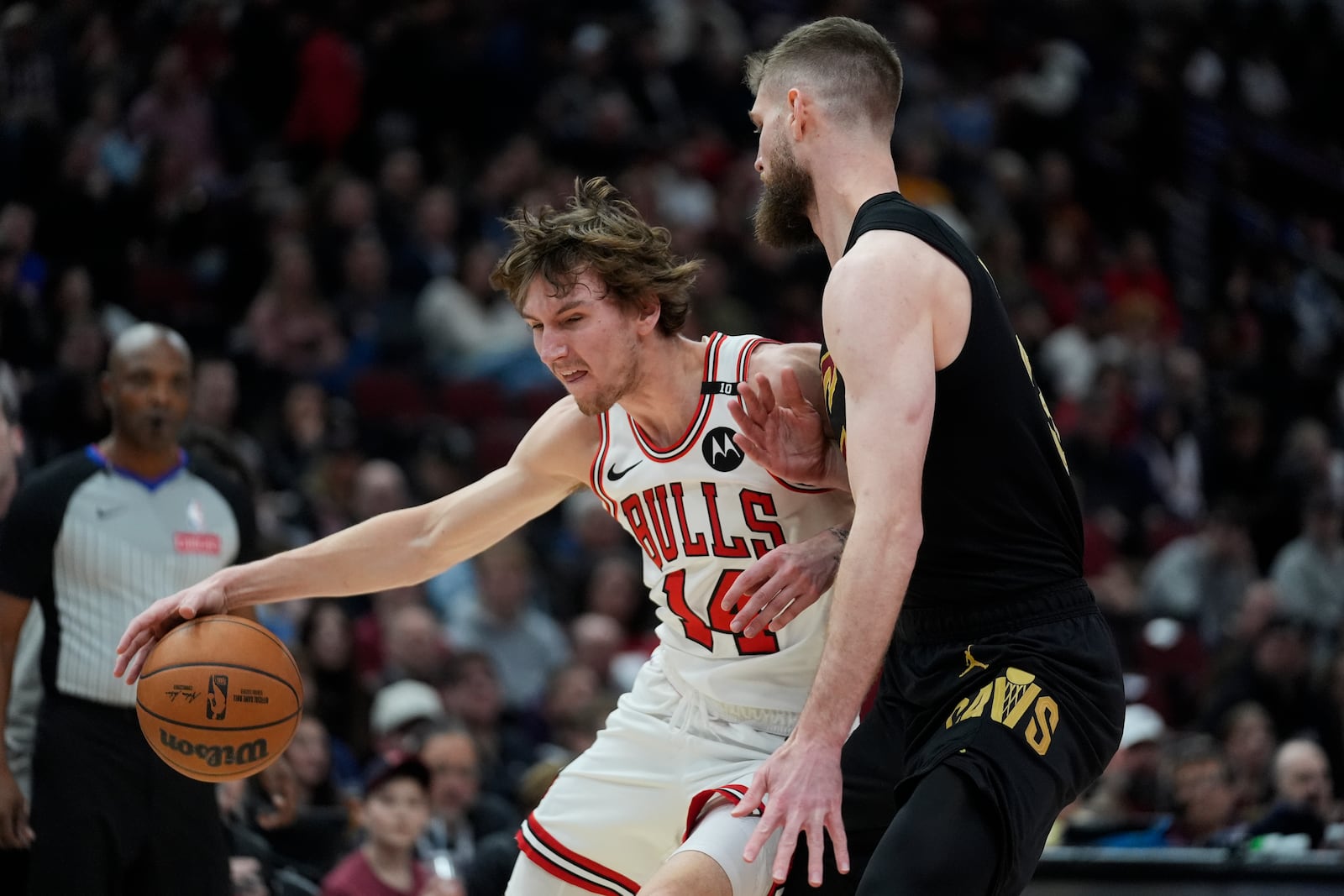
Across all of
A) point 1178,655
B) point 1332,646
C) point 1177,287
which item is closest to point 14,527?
point 1178,655

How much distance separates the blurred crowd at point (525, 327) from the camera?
8.58 metres

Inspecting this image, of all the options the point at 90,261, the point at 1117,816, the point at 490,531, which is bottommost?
the point at 1117,816

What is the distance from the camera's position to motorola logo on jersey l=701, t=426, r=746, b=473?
427 cm

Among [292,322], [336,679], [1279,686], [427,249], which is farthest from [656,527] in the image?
[427,249]

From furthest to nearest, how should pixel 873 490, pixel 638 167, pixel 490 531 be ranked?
pixel 638 167
pixel 490 531
pixel 873 490

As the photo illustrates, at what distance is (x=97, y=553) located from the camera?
5.31 meters

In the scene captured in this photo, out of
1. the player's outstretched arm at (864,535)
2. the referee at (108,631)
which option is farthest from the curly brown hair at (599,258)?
the referee at (108,631)

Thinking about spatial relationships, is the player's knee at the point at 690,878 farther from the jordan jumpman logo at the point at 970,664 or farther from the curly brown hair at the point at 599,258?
the curly brown hair at the point at 599,258

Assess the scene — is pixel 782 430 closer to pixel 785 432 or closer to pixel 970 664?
pixel 785 432

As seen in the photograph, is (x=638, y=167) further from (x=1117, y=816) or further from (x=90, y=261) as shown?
(x=1117, y=816)

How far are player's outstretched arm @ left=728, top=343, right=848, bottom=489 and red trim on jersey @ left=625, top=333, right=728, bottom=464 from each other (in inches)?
7.7

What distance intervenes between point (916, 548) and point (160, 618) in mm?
2175

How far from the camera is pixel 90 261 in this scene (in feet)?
35.0

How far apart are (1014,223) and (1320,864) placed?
10648 mm
